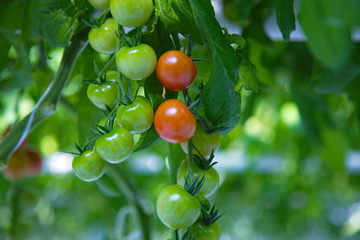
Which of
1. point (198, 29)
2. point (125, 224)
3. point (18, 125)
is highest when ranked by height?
point (198, 29)

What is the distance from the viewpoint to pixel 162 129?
0.36 metres

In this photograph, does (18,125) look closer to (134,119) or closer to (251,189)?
(134,119)

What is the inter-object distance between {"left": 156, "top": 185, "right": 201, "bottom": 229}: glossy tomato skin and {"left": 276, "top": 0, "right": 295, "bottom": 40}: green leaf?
0.53 feet

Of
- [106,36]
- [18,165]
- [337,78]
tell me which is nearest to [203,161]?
[106,36]

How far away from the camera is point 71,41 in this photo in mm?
496

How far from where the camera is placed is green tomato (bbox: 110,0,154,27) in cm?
37

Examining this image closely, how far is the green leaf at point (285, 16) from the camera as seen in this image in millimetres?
418

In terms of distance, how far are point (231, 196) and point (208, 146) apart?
123cm

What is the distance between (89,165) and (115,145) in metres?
→ 0.03

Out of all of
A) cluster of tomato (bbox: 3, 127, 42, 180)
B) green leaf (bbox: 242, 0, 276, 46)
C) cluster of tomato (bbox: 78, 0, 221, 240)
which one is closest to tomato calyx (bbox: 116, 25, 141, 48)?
cluster of tomato (bbox: 78, 0, 221, 240)

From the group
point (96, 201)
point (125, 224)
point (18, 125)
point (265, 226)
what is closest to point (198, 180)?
point (18, 125)

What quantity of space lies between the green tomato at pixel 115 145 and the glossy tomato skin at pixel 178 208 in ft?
0.13

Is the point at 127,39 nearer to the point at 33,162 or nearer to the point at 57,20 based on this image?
the point at 57,20

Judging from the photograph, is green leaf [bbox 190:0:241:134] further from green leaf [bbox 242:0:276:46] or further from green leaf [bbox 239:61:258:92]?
green leaf [bbox 242:0:276:46]
